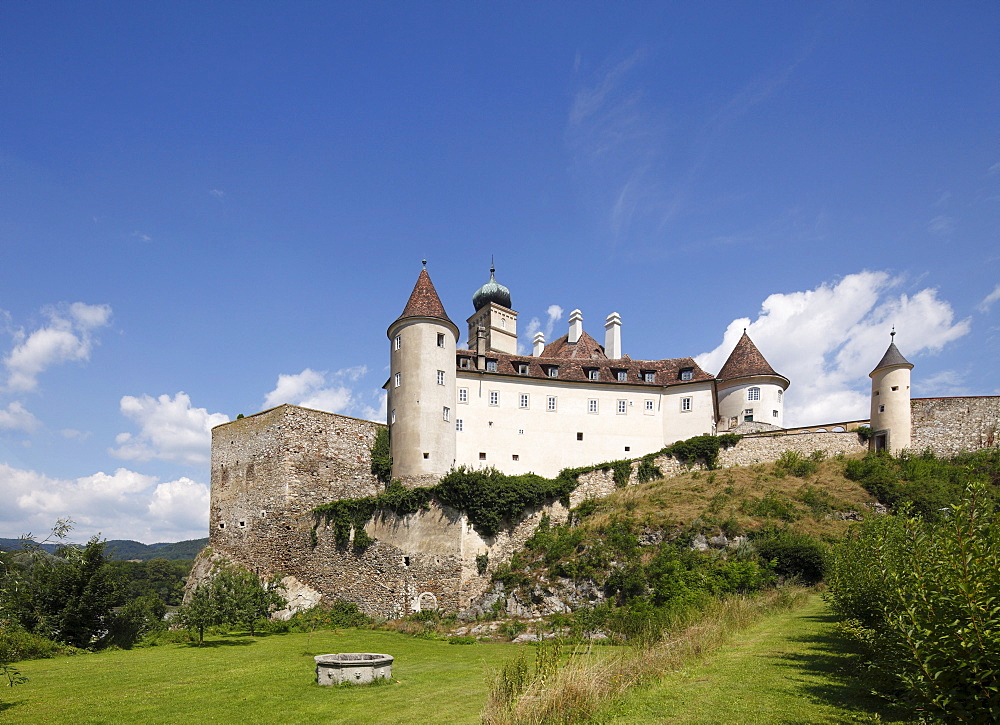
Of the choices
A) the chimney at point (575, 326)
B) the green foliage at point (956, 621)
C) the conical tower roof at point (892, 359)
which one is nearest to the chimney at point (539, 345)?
the chimney at point (575, 326)

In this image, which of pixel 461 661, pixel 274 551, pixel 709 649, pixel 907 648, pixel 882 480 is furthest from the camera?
pixel 274 551

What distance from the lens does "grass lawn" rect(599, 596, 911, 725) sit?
29.3 ft

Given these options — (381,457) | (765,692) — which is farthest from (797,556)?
(381,457)

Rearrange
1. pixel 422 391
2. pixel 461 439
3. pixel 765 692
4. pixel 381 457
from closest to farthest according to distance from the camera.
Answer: pixel 765 692 → pixel 422 391 → pixel 381 457 → pixel 461 439

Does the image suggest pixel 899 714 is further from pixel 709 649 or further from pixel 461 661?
pixel 461 661

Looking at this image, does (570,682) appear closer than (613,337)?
Yes

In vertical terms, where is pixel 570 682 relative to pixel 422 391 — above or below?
below

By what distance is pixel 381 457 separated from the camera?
3928cm

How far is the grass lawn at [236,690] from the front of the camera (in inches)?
490

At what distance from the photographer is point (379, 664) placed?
52.0ft

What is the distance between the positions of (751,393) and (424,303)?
2398 cm

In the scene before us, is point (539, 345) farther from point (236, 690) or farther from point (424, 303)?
point (236, 690)

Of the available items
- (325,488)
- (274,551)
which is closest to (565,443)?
(325,488)

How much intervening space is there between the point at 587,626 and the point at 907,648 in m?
20.4
